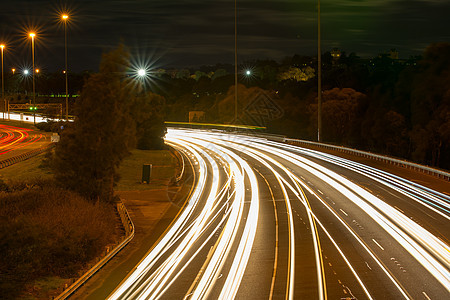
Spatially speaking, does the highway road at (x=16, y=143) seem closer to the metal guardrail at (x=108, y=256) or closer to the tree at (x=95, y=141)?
the tree at (x=95, y=141)

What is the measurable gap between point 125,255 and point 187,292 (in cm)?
484

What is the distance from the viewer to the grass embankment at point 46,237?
14617 mm

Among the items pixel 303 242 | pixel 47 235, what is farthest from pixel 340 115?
pixel 47 235

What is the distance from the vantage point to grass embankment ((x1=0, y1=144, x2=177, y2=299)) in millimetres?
14617

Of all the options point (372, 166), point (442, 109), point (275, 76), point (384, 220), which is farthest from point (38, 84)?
point (384, 220)

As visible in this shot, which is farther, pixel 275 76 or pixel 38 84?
pixel 38 84

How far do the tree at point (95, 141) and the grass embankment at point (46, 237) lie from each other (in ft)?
3.56

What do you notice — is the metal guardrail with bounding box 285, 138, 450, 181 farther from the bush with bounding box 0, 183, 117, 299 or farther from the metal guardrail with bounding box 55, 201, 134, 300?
the bush with bounding box 0, 183, 117, 299

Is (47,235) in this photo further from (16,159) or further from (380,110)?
(380,110)

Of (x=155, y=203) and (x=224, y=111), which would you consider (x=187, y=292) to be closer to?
(x=155, y=203)

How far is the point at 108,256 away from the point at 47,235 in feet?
6.58

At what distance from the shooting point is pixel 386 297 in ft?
42.5

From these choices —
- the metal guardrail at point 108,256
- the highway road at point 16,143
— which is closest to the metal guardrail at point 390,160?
the metal guardrail at point 108,256

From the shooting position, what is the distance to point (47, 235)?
17312 millimetres
